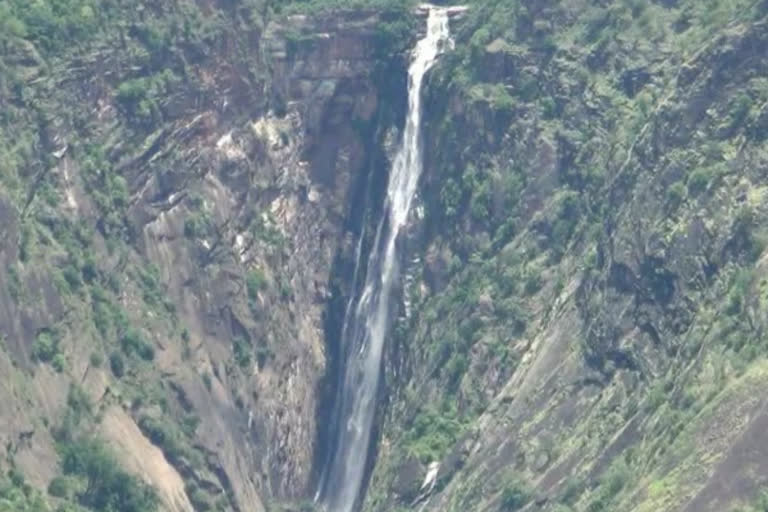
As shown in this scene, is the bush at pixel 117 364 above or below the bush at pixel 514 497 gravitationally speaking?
above

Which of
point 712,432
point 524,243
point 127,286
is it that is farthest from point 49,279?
point 712,432

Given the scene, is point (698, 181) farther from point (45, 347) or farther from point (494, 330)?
point (45, 347)

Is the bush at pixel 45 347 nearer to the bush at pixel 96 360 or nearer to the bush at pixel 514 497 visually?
the bush at pixel 96 360

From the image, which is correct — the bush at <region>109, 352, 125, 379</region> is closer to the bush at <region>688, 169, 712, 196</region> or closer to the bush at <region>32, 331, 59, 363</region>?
the bush at <region>32, 331, 59, 363</region>

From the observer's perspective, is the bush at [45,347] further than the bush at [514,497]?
Yes

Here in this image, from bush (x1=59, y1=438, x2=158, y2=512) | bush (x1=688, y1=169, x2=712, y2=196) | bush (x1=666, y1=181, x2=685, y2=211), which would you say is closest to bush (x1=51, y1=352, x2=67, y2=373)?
bush (x1=59, y1=438, x2=158, y2=512)

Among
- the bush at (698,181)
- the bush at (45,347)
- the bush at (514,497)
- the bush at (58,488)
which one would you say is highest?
the bush at (698,181)

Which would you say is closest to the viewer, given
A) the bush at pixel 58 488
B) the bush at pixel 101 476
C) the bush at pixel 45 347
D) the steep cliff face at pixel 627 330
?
the steep cliff face at pixel 627 330

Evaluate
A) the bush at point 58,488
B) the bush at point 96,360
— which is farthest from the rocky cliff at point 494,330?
the bush at point 58,488

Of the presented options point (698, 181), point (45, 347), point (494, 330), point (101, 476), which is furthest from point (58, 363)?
point (698, 181)

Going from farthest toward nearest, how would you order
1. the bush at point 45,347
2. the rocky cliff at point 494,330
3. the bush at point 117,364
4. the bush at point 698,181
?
the bush at point 117,364 < the bush at point 45,347 < the bush at point 698,181 < the rocky cliff at point 494,330

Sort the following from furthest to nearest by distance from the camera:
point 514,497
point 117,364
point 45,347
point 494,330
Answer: point 494,330 → point 117,364 → point 45,347 → point 514,497
